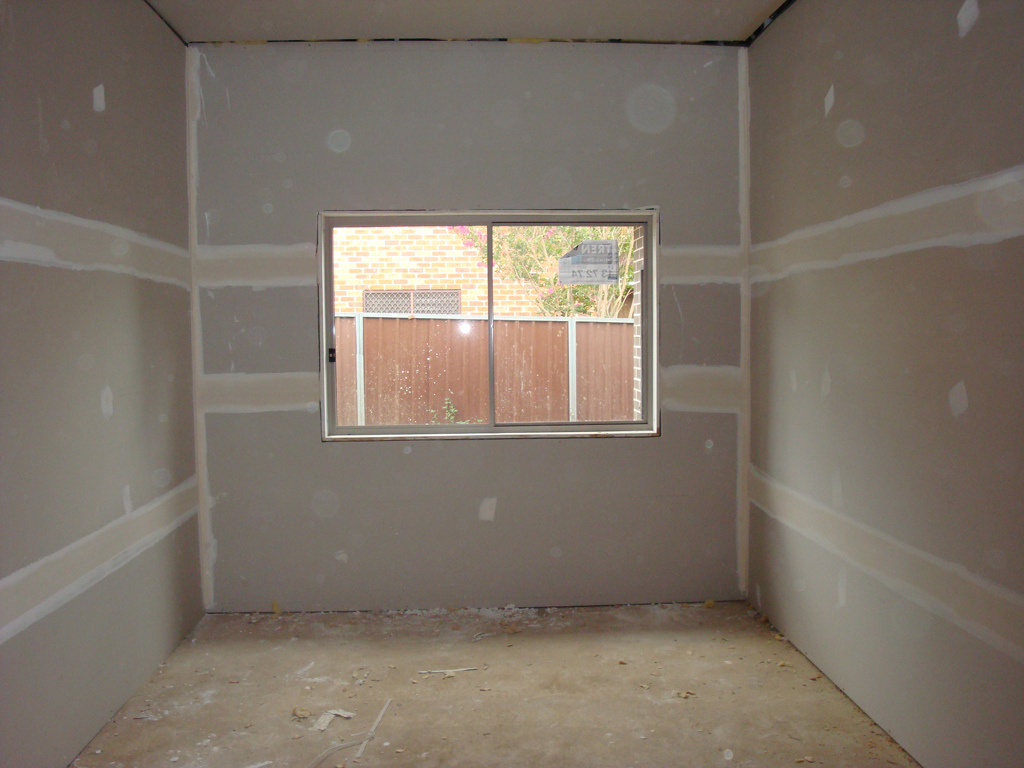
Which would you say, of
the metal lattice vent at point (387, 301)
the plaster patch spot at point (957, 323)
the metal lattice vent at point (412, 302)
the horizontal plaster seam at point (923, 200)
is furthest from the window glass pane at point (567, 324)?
the plaster patch spot at point (957, 323)

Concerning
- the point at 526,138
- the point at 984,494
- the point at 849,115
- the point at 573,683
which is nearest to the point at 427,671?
the point at 573,683

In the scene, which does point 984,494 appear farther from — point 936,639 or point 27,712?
point 27,712

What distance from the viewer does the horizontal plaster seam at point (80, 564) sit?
2162mm

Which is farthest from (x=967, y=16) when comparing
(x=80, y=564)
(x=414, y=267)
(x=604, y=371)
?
(x=80, y=564)

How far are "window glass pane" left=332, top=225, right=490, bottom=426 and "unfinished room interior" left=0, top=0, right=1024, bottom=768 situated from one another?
19 mm

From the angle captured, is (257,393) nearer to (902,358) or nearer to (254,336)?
(254,336)

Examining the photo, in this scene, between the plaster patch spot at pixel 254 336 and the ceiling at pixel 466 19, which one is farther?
the plaster patch spot at pixel 254 336

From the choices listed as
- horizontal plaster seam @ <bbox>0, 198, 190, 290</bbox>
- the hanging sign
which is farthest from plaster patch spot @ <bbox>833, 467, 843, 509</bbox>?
horizontal plaster seam @ <bbox>0, 198, 190, 290</bbox>

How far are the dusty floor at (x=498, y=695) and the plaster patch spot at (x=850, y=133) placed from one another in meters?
2.19

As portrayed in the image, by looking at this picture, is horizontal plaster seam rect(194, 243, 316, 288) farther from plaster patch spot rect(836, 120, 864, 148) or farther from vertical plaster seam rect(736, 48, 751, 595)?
plaster patch spot rect(836, 120, 864, 148)

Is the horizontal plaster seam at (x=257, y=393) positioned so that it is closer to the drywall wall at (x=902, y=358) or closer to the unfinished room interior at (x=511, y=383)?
the unfinished room interior at (x=511, y=383)

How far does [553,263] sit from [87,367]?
87.9 inches

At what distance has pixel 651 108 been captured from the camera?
3670 millimetres

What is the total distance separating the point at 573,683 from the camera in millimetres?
2980
